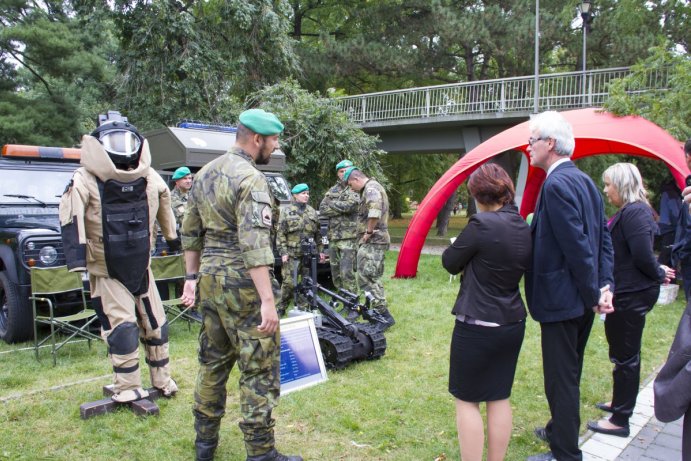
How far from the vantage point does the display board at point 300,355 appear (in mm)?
4410

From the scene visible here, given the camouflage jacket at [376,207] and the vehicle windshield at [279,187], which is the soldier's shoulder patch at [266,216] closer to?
the camouflage jacket at [376,207]

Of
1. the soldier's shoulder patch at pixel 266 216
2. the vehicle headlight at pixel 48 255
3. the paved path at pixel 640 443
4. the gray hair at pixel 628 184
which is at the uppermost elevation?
the gray hair at pixel 628 184

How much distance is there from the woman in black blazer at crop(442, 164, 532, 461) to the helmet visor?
2.40 metres

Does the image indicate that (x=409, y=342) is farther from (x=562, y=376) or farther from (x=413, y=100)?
(x=413, y=100)

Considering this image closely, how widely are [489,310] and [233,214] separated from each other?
1453mm

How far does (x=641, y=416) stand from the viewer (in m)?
4.05

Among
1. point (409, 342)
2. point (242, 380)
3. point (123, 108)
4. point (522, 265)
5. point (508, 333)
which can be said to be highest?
point (123, 108)

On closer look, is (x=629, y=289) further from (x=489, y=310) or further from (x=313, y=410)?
(x=313, y=410)

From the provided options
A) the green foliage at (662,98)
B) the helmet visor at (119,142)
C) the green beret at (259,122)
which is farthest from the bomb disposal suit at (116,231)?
the green foliage at (662,98)

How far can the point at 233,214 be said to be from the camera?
2.97 m

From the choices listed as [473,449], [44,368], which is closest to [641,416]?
[473,449]

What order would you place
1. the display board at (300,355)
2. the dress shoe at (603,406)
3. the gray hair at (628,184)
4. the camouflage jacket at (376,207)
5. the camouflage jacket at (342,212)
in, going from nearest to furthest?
the gray hair at (628,184) → the dress shoe at (603,406) → the display board at (300,355) → the camouflage jacket at (376,207) → the camouflage jacket at (342,212)

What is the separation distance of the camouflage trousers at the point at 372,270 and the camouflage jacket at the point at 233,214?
3.74 metres

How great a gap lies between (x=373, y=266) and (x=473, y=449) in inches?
155
